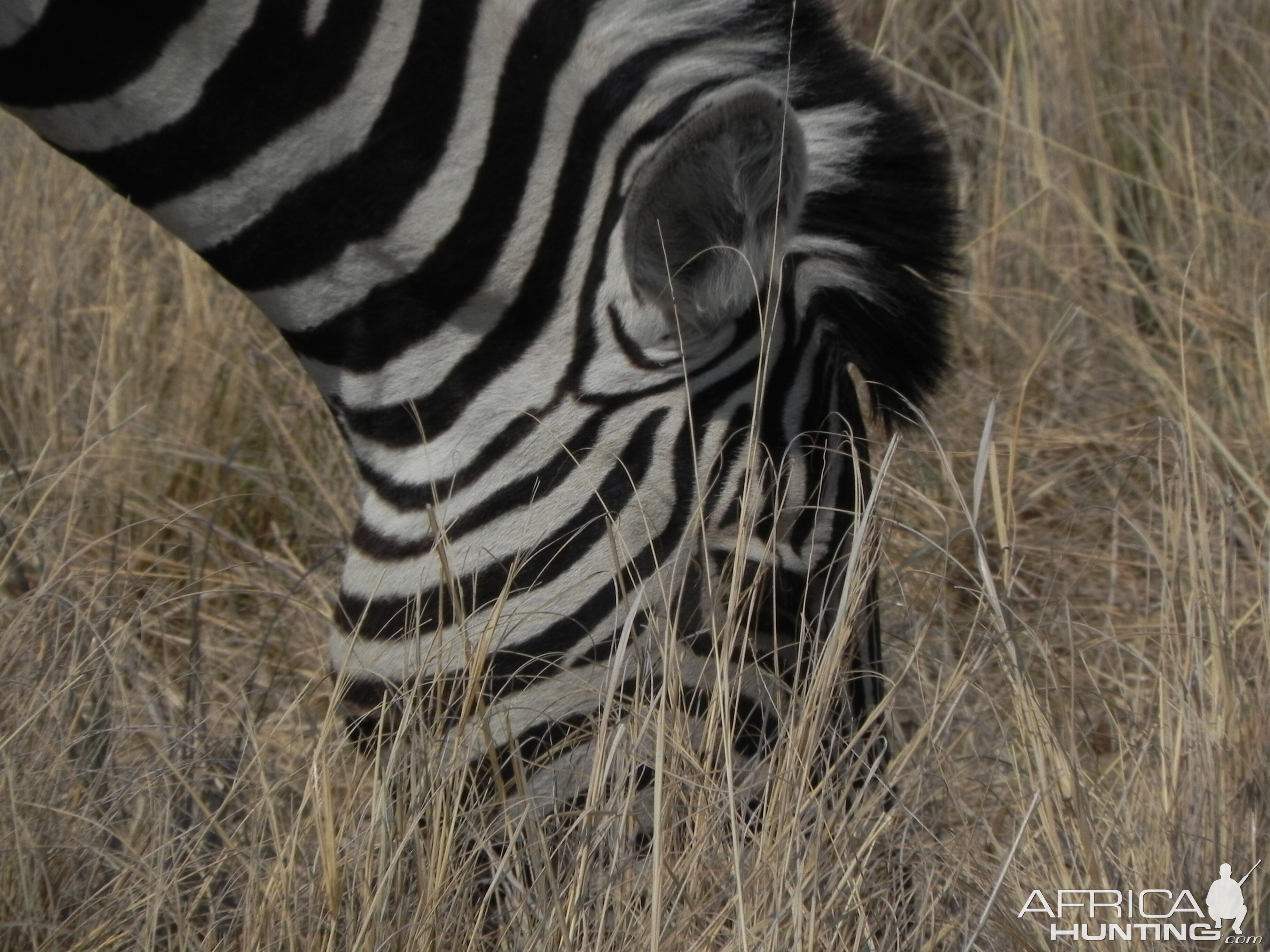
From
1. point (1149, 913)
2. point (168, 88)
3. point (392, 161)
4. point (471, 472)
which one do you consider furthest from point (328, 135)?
point (1149, 913)

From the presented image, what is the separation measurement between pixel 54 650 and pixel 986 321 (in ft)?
8.62

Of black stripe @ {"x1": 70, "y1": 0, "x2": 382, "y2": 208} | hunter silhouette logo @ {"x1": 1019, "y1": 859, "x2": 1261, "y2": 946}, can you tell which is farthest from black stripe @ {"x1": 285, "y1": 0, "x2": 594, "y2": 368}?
hunter silhouette logo @ {"x1": 1019, "y1": 859, "x2": 1261, "y2": 946}

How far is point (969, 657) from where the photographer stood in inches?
85.0

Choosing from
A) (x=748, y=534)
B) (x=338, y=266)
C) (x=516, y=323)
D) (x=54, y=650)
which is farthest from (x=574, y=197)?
(x=54, y=650)

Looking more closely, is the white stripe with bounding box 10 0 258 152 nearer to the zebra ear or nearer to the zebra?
the zebra

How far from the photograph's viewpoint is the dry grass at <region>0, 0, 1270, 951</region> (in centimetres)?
172

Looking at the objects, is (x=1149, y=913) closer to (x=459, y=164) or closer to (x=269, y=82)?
(x=459, y=164)

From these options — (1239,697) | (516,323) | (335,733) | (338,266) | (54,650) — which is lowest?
(1239,697)

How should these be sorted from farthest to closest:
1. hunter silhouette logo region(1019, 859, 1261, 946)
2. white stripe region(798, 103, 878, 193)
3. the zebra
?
1. white stripe region(798, 103, 878, 193)
2. the zebra
3. hunter silhouette logo region(1019, 859, 1261, 946)

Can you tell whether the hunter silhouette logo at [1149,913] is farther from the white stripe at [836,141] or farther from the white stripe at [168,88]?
the white stripe at [168,88]

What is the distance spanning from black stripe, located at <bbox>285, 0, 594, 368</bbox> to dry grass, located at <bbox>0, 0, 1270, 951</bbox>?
602 millimetres

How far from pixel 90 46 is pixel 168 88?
103 millimetres

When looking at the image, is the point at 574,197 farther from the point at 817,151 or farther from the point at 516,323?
the point at 817,151

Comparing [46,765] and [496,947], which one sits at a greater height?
[46,765]
